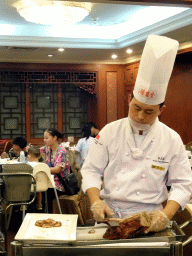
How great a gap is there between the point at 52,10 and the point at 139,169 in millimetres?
3794

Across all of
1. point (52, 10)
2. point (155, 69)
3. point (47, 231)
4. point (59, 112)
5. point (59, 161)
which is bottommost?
point (59, 161)

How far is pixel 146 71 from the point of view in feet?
5.22

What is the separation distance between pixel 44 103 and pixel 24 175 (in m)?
4.64

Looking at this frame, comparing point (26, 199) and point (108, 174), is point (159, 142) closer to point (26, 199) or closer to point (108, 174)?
point (108, 174)

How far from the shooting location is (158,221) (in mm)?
1340

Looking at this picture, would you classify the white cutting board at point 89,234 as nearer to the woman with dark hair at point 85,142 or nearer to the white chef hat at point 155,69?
the white chef hat at point 155,69

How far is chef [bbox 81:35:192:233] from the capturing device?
1.54 m

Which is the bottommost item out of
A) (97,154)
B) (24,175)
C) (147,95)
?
(24,175)

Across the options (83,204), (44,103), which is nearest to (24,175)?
(83,204)

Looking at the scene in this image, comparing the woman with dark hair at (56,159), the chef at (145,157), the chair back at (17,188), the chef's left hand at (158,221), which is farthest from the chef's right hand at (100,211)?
the woman with dark hair at (56,159)

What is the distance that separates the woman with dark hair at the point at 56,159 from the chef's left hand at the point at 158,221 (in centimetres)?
300

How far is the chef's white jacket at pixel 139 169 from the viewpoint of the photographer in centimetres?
154

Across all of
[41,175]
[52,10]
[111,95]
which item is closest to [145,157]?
[41,175]

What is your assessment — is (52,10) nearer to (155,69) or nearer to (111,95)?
(111,95)
